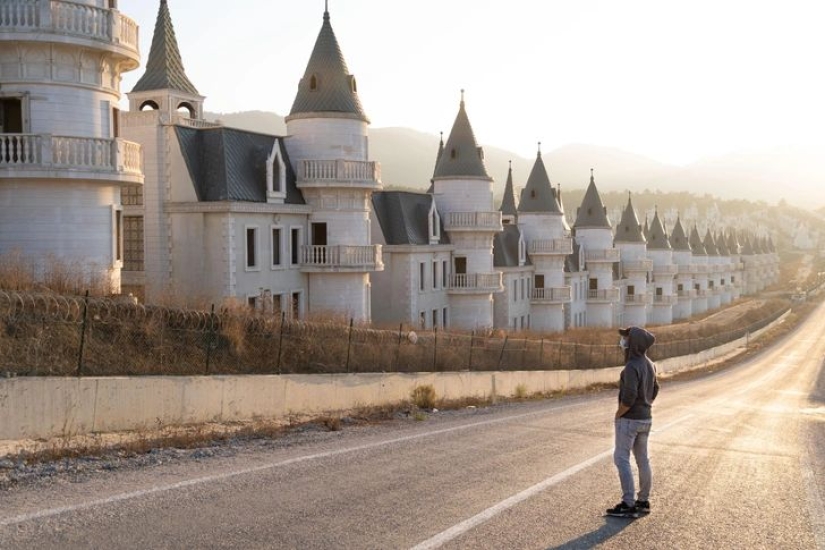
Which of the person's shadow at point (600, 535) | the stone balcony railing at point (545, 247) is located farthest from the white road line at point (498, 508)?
the stone balcony railing at point (545, 247)

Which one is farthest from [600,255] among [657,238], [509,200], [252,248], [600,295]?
[252,248]

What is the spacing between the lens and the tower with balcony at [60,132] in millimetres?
22156

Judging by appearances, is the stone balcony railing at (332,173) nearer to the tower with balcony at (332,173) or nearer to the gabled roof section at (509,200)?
the tower with balcony at (332,173)

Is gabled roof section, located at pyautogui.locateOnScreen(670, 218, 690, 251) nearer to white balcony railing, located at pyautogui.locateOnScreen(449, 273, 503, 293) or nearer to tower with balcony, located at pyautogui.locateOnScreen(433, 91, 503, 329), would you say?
tower with balcony, located at pyautogui.locateOnScreen(433, 91, 503, 329)

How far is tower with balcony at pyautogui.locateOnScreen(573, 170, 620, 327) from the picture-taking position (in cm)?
7344

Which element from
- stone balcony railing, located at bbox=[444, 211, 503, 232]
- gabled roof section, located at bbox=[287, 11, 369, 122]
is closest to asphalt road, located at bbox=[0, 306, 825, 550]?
gabled roof section, located at bbox=[287, 11, 369, 122]

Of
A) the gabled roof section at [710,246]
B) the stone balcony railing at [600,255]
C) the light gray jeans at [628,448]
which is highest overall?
the gabled roof section at [710,246]

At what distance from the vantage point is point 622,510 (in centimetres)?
972

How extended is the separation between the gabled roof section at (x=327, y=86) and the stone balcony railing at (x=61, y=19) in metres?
12.8

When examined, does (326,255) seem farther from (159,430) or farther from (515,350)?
(159,430)

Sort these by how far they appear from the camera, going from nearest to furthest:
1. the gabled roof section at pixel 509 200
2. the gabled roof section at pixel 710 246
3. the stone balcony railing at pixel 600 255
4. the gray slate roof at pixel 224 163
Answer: the gray slate roof at pixel 224 163 → the gabled roof section at pixel 509 200 → the stone balcony railing at pixel 600 255 → the gabled roof section at pixel 710 246

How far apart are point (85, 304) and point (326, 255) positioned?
68.5 ft

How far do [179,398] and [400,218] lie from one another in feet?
101

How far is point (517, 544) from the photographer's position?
8.55m
